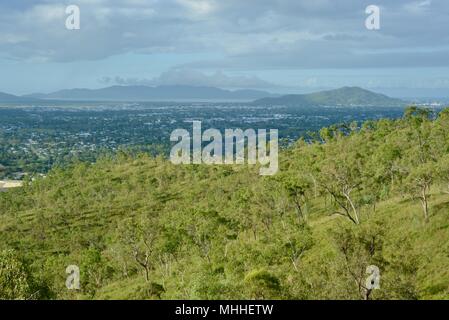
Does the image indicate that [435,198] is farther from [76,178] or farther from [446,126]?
[76,178]

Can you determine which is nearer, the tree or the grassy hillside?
the grassy hillside

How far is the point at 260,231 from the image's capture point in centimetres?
7888

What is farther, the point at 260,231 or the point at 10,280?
the point at 260,231

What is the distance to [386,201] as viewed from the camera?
7700 cm

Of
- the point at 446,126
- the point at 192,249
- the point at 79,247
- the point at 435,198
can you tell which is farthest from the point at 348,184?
the point at 79,247

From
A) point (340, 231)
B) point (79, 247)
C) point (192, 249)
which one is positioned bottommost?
point (79, 247)

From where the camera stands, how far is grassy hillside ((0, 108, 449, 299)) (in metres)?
36.8

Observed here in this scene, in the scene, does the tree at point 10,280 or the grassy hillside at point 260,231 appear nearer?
the grassy hillside at point 260,231

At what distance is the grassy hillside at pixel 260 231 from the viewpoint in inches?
1451

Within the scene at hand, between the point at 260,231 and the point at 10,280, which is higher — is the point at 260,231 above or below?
below

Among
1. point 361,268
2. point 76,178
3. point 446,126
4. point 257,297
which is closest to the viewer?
point 257,297
